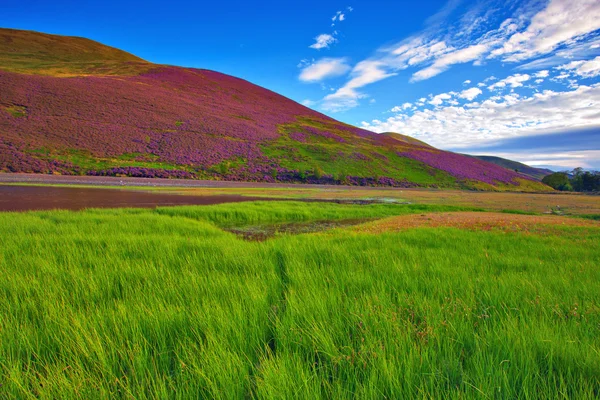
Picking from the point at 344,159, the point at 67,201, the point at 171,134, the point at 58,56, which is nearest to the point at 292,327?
the point at 67,201

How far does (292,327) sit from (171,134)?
5599cm

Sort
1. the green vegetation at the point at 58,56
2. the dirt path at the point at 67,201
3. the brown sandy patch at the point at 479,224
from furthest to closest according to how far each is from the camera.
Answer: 1. the green vegetation at the point at 58,56
2. the dirt path at the point at 67,201
3. the brown sandy patch at the point at 479,224

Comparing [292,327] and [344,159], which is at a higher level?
[344,159]

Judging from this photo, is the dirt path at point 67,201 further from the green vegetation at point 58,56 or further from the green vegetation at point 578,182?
the green vegetation at point 578,182

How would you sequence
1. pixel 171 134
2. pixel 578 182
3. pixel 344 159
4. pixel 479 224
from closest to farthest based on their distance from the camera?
pixel 479 224
pixel 171 134
pixel 344 159
pixel 578 182

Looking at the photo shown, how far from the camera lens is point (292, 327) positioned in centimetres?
271

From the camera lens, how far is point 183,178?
136 feet

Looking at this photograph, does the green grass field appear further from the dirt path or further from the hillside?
the hillside

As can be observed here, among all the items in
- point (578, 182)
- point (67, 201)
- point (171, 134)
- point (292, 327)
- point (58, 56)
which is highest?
point (58, 56)

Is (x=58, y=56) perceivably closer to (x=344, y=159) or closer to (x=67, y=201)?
(x=344, y=159)

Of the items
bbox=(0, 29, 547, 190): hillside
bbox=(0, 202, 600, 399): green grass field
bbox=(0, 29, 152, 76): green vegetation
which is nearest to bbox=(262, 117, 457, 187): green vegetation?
bbox=(0, 29, 547, 190): hillside

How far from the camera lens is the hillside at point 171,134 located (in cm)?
4072

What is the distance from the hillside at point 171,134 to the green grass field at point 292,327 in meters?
40.4

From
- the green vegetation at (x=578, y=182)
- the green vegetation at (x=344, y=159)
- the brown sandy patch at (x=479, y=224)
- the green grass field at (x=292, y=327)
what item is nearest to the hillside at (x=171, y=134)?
the green vegetation at (x=344, y=159)
